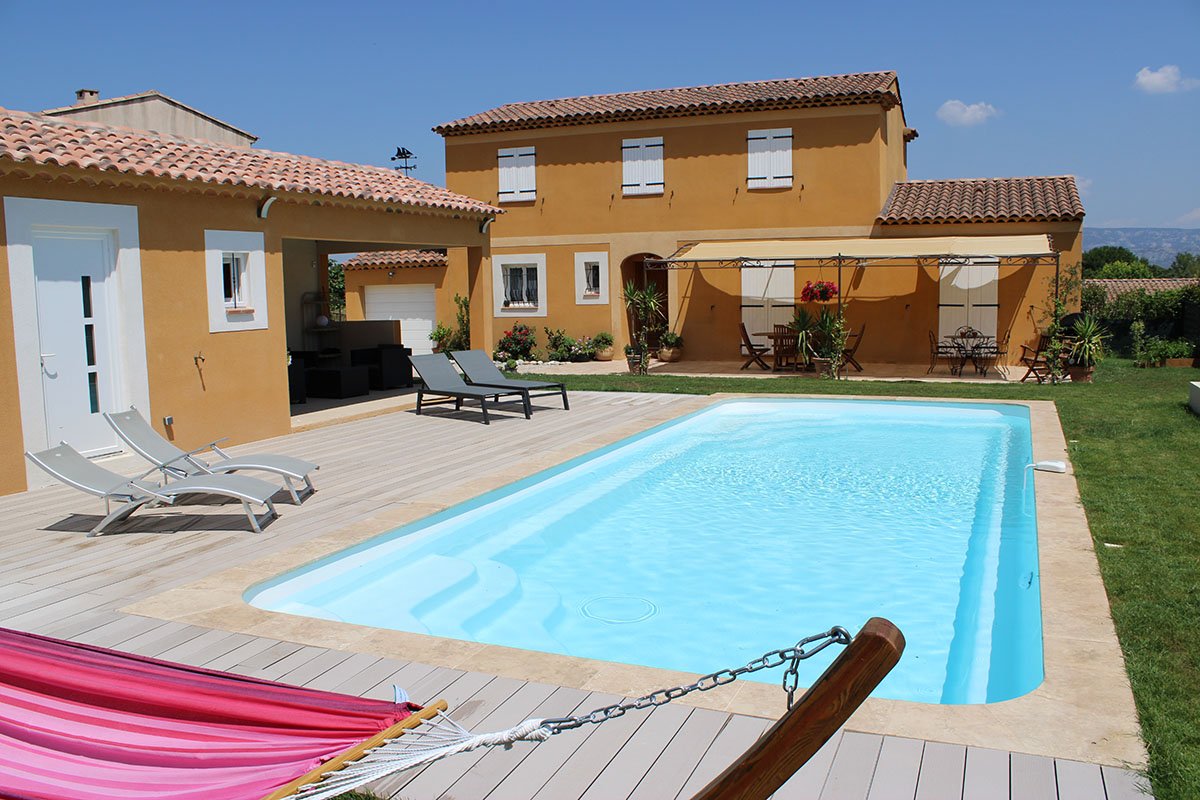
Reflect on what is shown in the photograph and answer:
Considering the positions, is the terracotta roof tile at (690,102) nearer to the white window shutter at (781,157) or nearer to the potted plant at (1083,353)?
the white window shutter at (781,157)

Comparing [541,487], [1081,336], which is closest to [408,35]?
[1081,336]

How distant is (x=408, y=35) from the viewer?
2452 cm

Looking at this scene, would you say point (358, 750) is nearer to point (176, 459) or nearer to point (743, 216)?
point (176, 459)

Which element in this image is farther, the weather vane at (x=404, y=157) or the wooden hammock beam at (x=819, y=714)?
the weather vane at (x=404, y=157)

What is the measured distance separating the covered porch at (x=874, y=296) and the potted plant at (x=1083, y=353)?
196 centimetres

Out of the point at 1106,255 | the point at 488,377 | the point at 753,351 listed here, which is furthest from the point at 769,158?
the point at 1106,255

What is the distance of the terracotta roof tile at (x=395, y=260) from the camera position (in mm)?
24727

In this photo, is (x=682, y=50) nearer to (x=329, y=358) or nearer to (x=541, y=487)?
(x=329, y=358)

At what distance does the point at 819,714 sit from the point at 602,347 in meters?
20.3

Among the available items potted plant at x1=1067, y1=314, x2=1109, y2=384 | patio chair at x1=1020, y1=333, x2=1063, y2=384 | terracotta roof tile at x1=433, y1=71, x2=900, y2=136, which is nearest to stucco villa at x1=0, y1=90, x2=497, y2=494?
terracotta roof tile at x1=433, y1=71, x2=900, y2=136

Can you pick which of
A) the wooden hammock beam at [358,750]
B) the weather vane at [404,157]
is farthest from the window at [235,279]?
the weather vane at [404,157]

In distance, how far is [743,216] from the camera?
21094mm

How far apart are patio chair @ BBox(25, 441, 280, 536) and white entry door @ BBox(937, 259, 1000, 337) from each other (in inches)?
636

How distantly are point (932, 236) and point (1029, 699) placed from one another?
17302 mm
